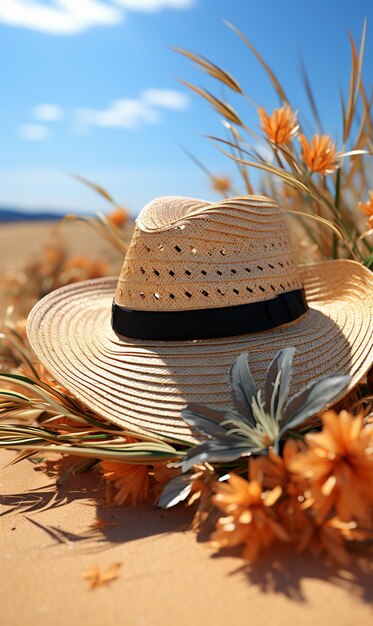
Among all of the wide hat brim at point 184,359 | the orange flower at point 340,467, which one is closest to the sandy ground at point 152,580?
the orange flower at point 340,467

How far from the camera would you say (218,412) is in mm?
1427

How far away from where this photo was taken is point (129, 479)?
1.54 metres

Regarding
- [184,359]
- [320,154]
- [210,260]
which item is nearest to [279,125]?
[320,154]

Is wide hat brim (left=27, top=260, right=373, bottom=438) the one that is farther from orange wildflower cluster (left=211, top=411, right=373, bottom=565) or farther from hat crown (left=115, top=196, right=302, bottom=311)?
orange wildflower cluster (left=211, top=411, right=373, bottom=565)

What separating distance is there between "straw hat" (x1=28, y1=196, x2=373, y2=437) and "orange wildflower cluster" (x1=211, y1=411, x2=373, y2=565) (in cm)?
39

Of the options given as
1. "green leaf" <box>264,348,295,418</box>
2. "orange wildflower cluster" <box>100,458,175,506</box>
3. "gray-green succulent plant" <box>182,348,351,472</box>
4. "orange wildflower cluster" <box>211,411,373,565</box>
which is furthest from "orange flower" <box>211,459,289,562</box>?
"orange wildflower cluster" <box>100,458,175,506</box>

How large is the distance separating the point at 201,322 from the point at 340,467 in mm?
757

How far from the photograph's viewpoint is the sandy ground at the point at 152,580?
1.04 metres

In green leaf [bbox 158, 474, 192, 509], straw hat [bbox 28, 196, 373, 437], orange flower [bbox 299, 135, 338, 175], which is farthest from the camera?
orange flower [bbox 299, 135, 338, 175]

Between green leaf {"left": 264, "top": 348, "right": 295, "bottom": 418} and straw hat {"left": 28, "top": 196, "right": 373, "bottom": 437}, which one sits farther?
straw hat {"left": 28, "top": 196, "right": 373, "bottom": 437}

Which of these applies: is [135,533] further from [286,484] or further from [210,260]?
[210,260]

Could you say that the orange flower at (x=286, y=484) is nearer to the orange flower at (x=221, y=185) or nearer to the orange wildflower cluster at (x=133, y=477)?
the orange wildflower cluster at (x=133, y=477)

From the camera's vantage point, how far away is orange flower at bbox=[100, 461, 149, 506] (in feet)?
5.04

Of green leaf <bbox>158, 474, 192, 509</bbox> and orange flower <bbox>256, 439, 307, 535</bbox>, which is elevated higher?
orange flower <bbox>256, 439, 307, 535</bbox>
